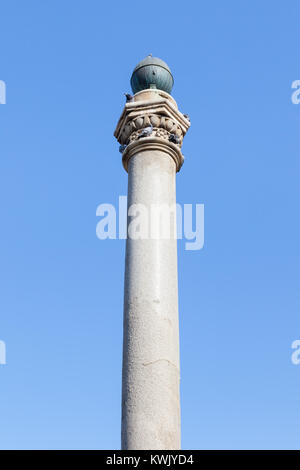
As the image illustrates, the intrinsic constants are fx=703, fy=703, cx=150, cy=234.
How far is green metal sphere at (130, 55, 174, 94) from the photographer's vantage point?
1552 centimetres

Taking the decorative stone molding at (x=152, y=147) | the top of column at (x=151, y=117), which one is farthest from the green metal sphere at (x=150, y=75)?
the decorative stone molding at (x=152, y=147)

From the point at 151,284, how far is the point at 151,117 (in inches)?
157

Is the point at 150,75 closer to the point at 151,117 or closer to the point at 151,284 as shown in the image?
the point at 151,117

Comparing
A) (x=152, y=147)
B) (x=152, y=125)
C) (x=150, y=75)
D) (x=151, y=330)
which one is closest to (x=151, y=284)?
(x=151, y=330)

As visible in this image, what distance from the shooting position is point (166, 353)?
12023mm

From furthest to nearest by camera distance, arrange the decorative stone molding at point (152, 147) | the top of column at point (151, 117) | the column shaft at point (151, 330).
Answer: the top of column at point (151, 117), the decorative stone molding at point (152, 147), the column shaft at point (151, 330)

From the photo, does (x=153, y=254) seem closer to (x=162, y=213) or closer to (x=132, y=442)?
(x=162, y=213)

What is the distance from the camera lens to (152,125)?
579 inches

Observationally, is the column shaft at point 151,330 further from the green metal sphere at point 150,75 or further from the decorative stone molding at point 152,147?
the green metal sphere at point 150,75

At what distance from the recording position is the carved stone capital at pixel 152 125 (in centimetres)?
1449

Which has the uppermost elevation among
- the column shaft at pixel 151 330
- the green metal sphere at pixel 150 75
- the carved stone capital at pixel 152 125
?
the green metal sphere at pixel 150 75

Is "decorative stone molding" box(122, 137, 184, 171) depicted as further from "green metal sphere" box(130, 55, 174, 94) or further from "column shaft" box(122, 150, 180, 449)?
"green metal sphere" box(130, 55, 174, 94)
